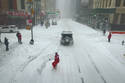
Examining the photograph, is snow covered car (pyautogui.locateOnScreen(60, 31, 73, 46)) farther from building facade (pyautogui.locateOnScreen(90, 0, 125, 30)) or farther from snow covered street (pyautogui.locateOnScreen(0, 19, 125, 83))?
building facade (pyautogui.locateOnScreen(90, 0, 125, 30))

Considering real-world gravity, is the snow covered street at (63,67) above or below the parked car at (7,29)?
below

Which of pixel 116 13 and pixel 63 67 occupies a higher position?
pixel 116 13

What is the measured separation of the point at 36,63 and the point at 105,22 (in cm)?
2853

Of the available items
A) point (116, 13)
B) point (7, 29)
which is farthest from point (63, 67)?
point (116, 13)

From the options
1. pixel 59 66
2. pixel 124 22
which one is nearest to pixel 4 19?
pixel 59 66

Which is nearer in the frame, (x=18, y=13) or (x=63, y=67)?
(x=63, y=67)

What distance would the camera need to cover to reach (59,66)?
1089 centimetres

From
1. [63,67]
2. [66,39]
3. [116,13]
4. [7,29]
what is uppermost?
[116,13]

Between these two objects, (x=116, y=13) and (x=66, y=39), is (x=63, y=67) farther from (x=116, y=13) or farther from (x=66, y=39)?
(x=116, y=13)

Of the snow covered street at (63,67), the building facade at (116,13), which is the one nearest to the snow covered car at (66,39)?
the snow covered street at (63,67)

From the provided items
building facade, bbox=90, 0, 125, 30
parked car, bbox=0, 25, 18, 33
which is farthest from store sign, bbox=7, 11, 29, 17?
building facade, bbox=90, 0, 125, 30

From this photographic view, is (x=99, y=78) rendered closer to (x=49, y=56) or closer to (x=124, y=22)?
(x=49, y=56)

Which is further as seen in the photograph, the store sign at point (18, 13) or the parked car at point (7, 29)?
the store sign at point (18, 13)

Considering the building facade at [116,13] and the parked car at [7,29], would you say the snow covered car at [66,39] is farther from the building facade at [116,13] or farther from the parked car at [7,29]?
the building facade at [116,13]
